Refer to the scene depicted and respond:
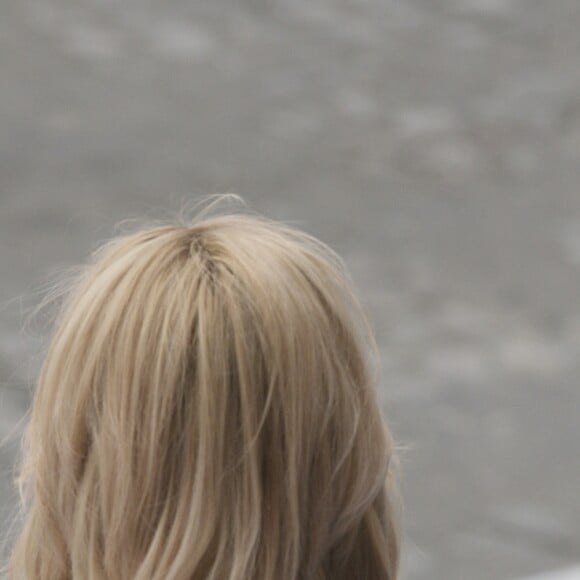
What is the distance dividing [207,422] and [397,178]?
79.0 inches

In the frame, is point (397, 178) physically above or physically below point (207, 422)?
above

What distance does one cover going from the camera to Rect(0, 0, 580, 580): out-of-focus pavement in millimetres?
2434

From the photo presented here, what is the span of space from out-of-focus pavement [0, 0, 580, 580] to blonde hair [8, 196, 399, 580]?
1685 mm

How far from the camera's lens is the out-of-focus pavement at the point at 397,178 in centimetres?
243

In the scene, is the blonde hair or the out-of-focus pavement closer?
the blonde hair

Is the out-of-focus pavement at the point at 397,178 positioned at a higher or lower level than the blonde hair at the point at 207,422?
higher

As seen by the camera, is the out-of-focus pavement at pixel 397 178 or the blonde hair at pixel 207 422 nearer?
the blonde hair at pixel 207 422

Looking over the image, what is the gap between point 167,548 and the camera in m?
0.68

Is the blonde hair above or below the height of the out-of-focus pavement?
below

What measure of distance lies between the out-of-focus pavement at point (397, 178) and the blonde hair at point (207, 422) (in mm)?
1685

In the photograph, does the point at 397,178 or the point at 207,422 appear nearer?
the point at 207,422

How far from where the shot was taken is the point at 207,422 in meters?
0.67

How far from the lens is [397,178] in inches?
104

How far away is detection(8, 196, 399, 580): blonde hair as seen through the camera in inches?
26.5
